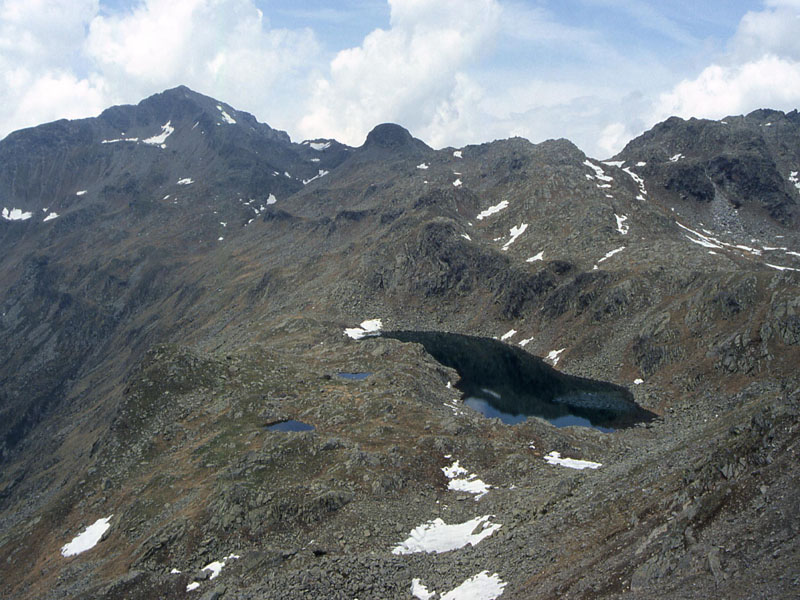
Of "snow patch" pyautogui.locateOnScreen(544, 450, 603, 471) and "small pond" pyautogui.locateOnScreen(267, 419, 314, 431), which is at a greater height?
"small pond" pyautogui.locateOnScreen(267, 419, 314, 431)

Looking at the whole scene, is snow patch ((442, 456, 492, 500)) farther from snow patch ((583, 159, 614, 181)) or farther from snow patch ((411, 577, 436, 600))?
snow patch ((583, 159, 614, 181))

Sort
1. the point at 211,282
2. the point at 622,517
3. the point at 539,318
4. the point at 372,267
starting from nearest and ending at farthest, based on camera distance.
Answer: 1. the point at 622,517
2. the point at 539,318
3. the point at 372,267
4. the point at 211,282

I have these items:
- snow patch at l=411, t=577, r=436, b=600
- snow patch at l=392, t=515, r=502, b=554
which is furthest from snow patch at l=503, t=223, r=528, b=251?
snow patch at l=411, t=577, r=436, b=600

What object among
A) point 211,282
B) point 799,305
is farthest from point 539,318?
point 211,282

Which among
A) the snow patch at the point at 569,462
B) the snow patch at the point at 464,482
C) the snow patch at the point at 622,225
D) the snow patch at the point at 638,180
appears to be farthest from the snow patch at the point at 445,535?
the snow patch at the point at 638,180

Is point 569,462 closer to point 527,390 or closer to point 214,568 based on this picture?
point 214,568

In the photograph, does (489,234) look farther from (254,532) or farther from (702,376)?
(254,532)

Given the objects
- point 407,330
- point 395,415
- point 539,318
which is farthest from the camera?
point 407,330
